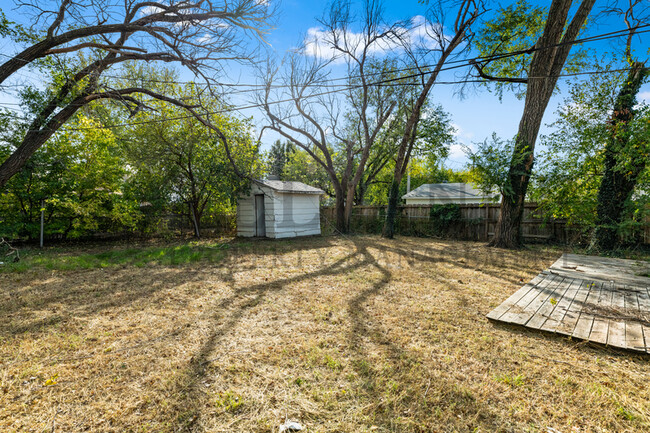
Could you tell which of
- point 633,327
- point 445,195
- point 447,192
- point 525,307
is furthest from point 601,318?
point 447,192

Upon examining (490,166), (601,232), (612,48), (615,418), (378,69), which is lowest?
(615,418)

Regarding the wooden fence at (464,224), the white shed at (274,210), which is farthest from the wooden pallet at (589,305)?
the white shed at (274,210)

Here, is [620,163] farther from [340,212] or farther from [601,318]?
[340,212]

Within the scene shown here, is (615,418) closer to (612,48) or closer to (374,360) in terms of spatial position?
(374,360)

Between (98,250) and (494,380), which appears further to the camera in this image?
(98,250)

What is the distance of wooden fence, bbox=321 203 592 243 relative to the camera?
954cm

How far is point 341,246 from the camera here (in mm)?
9531

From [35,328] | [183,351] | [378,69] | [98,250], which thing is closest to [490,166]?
[378,69]

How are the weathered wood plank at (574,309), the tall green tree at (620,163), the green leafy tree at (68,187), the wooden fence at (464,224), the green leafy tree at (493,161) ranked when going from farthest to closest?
the wooden fence at (464,224), the green leafy tree at (493,161), the green leafy tree at (68,187), the tall green tree at (620,163), the weathered wood plank at (574,309)

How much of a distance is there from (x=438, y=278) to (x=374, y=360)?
129 inches

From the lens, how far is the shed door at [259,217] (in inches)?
450

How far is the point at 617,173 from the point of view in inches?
297

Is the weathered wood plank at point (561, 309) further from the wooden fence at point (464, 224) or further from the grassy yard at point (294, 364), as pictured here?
the wooden fence at point (464, 224)

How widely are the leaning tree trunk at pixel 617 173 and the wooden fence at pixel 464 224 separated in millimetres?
812
